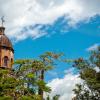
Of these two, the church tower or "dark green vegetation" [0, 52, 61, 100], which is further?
the church tower

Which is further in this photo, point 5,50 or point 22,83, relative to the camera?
point 5,50

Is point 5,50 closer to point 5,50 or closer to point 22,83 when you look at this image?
point 5,50

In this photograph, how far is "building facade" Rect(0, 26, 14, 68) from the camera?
6012 centimetres

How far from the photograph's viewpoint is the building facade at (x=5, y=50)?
60.1 metres

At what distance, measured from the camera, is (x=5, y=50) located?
60.6 metres

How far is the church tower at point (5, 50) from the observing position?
197 feet

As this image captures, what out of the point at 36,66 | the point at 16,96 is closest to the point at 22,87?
the point at 16,96

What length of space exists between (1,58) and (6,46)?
1.35 meters

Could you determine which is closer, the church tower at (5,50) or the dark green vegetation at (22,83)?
the dark green vegetation at (22,83)

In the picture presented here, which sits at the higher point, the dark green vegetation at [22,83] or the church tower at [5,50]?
the church tower at [5,50]

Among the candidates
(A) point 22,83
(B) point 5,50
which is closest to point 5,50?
(B) point 5,50

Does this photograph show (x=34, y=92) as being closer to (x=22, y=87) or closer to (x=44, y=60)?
(x=22, y=87)

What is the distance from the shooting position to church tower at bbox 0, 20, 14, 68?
197ft

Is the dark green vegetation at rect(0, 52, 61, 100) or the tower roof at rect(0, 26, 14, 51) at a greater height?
the tower roof at rect(0, 26, 14, 51)
